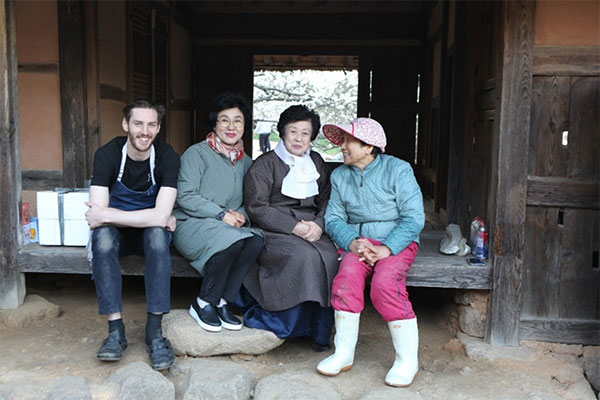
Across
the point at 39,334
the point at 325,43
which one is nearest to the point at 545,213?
the point at 39,334

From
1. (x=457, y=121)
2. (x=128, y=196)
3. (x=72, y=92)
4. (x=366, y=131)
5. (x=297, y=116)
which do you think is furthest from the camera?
(x=457, y=121)

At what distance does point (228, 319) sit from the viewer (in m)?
3.51

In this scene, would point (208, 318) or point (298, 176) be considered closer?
point (208, 318)

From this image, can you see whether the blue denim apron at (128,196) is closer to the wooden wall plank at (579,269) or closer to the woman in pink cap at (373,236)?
the woman in pink cap at (373,236)

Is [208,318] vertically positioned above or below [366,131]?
below

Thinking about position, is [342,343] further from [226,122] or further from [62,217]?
[62,217]

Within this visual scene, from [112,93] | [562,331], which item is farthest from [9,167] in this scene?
[562,331]

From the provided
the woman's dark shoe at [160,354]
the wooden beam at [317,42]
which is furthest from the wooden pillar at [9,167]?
the wooden beam at [317,42]

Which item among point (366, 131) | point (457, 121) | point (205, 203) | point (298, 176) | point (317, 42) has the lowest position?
point (205, 203)

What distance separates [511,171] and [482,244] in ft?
1.68

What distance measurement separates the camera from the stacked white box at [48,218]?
395 cm

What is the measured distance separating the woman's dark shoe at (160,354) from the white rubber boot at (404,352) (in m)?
1.18

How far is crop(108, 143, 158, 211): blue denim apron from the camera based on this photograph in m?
3.44

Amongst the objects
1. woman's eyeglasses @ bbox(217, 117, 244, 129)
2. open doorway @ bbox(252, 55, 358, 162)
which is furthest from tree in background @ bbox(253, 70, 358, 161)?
woman's eyeglasses @ bbox(217, 117, 244, 129)
